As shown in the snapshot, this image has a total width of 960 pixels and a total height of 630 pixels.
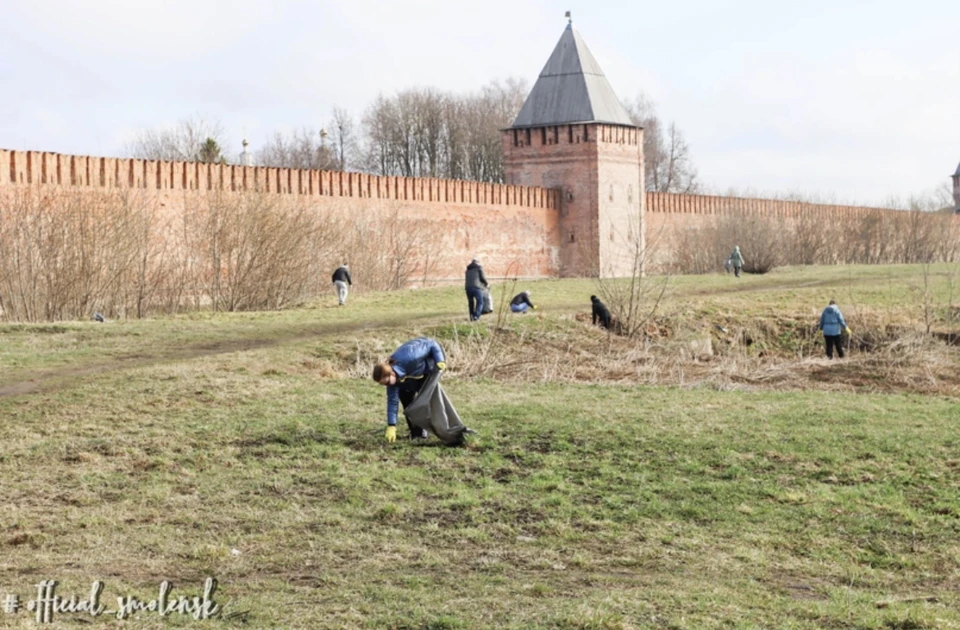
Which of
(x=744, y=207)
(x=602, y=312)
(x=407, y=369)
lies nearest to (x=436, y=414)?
(x=407, y=369)

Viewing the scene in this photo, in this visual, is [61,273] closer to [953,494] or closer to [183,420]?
[183,420]

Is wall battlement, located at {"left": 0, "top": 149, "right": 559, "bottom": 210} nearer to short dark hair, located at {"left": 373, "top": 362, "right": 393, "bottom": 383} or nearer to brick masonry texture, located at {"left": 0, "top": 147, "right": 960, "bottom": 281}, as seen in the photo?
brick masonry texture, located at {"left": 0, "top": 147, "right": 960, "bottom": 281}

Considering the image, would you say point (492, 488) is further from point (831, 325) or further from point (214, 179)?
point (214, 179)

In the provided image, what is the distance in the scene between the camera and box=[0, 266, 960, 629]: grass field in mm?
6750

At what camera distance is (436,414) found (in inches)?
401

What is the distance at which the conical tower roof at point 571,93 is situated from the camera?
38062 millimetres

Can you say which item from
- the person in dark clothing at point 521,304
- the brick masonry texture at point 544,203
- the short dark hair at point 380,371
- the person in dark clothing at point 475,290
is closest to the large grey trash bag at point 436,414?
the short dark hair at point 380,371

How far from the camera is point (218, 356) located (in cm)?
1488

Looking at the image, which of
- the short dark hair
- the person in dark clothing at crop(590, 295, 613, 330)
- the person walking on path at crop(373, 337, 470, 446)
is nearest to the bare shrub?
the person in dark clothing at crop(590, 295, 613, 330)

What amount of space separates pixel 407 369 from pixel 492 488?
1.25 meters

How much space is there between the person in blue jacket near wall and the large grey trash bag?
102 millimetres

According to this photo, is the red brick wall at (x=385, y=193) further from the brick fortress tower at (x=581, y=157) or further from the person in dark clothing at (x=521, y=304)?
the person in dark clothing at (x=521, y=304)

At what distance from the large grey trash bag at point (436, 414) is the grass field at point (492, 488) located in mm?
160

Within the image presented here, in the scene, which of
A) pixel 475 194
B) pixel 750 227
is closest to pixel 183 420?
pixel 475 194
